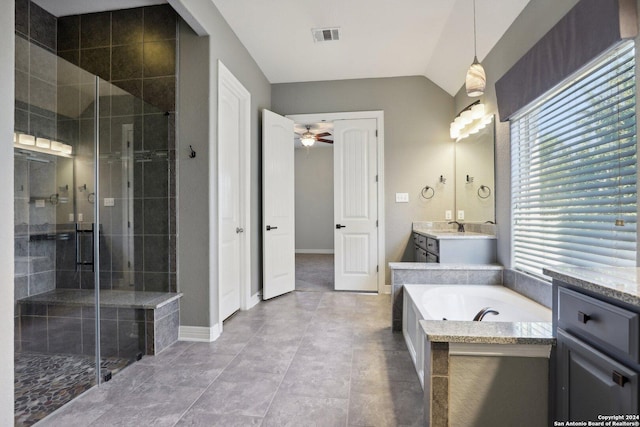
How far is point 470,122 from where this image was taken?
322cm

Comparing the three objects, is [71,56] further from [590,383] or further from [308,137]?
Result: [590,383]

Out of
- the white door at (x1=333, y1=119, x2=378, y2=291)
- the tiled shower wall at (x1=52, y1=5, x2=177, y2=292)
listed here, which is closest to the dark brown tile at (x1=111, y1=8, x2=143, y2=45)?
the tiled shower wall at (x1=52, y1=5, x2=177, y2=292)

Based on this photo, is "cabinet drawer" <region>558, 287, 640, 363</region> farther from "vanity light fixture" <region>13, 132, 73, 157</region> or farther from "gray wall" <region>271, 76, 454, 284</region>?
"vanity light fixture" <region>13, 132, 73, 157</region>

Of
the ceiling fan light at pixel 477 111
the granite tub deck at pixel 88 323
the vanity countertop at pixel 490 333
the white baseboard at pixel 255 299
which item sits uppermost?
the ceiling fan light at pixel 477 111

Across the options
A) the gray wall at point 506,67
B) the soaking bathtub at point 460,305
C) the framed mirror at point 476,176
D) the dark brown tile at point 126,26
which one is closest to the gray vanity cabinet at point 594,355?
the soaking bathtub at point 460,305

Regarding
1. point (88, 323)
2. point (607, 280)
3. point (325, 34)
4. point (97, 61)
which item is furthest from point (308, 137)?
point (607, 280)

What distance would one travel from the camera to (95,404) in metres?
1.69

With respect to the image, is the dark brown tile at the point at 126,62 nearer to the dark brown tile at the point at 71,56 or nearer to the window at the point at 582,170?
the dark brown tile at the point at 71,56

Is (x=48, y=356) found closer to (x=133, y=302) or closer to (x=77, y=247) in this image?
(x=133, y=302)

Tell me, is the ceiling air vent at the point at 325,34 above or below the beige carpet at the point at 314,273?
above

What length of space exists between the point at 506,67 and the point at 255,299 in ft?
11.0

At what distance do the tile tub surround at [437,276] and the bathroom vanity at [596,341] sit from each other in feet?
4.96

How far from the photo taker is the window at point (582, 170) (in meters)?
1.42

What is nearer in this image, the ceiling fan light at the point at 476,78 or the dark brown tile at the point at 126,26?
the ceiling fan light at the point at 476,78
